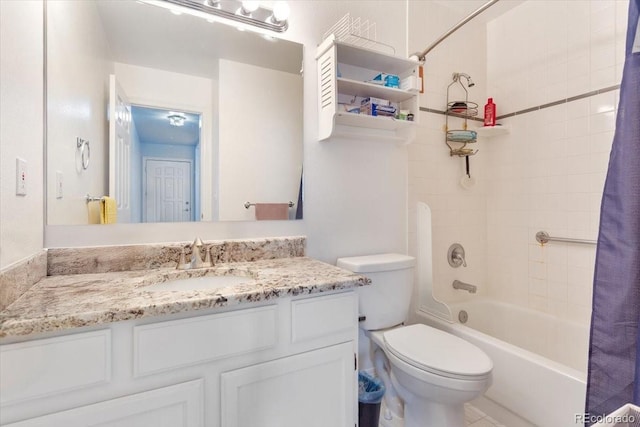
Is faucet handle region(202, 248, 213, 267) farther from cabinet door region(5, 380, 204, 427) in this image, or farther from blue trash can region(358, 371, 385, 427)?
blue trash can region(358, 371, 385, 427)

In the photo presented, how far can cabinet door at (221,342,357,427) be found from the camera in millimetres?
954

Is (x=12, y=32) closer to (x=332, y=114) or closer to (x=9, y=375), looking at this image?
(x=9, y=375)

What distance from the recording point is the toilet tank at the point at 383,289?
Result: 1549 millimetres

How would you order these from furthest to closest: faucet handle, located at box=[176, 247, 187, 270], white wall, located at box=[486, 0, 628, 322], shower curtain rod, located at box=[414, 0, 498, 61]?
white wall, located at box=[486, 0, 628, 322]
shower curtain rod, located at box=[414, 0, 498, 61]
faucet handle, located at box=[176, 247, 187, 270]

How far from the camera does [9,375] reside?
697 mm

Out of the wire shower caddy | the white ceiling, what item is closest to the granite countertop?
the white ceiling

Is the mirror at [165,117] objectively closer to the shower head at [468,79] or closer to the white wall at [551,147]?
the shower head at [468,79]

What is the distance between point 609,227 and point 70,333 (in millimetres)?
1628

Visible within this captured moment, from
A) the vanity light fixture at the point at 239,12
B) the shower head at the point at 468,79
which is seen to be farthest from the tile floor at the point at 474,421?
the shower head at the point at 468,79

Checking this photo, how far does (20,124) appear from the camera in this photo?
95cm

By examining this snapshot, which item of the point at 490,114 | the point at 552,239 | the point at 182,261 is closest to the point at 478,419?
the point at 552,239

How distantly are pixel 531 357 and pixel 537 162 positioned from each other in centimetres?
134

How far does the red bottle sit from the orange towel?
1.69m

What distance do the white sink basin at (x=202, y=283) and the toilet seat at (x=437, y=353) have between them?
28.1 inches
